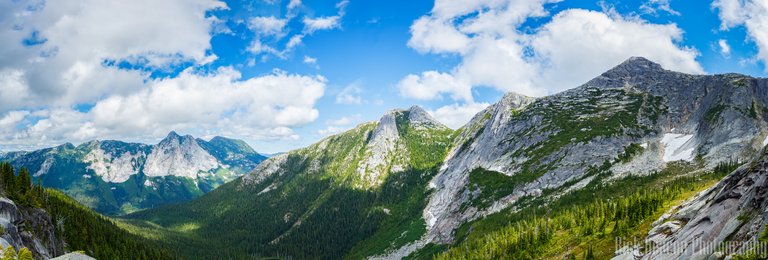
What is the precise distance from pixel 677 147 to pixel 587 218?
329 ft

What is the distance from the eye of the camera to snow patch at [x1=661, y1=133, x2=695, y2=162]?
157038 mm

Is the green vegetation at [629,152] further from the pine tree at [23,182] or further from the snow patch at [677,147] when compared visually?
the pine tree at [23,182]

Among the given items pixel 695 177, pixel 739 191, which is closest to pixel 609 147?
pixel 695 177

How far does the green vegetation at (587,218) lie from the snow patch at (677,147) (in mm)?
11709

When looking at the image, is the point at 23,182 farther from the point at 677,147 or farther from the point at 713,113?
the point at 713,113

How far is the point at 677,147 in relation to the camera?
551 feet

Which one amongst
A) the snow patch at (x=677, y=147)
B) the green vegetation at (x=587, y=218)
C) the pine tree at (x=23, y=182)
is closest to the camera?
the green vegetation at (x=587, y=218)

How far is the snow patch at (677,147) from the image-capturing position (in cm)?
15704

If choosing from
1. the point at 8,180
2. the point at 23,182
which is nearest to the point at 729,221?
the point at 8,180

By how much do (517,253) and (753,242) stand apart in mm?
83745

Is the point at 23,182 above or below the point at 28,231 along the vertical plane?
above

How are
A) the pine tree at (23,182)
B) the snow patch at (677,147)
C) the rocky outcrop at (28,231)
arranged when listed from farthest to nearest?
the snow patch at (677,147)
the pine tree at (23,182)
the rocky outcrop at (28,231)

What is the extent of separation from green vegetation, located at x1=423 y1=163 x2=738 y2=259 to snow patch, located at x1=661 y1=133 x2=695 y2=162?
11.7 meters

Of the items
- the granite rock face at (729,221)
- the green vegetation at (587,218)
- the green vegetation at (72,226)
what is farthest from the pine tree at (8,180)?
the green vegetation at (587,218)
